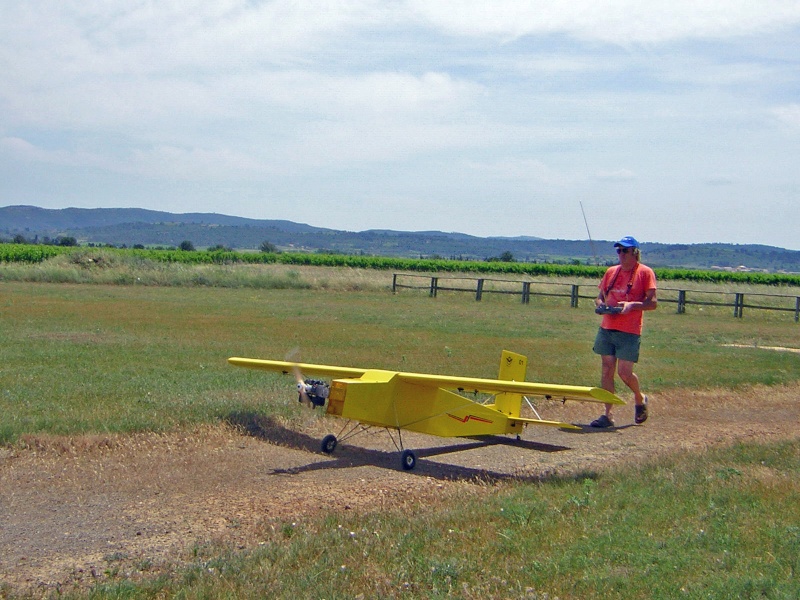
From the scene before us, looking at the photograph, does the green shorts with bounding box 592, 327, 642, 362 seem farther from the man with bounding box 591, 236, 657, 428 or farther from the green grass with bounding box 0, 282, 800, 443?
the green grass with bounding box 0, 282, 800, 443

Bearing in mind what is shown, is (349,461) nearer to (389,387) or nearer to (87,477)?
(389,387)

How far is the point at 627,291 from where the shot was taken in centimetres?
1048

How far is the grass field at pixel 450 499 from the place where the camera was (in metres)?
5.27

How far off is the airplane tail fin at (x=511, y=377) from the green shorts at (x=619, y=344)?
3.47ft

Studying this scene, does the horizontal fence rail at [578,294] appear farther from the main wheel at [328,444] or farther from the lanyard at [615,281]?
the main wheel at [328,444]

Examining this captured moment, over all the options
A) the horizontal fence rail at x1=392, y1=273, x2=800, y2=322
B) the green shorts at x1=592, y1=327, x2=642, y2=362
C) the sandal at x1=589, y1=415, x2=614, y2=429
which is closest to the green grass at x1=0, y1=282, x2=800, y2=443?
the horizontal fence rail at x1=392, y1=273, x2=800, y2=322

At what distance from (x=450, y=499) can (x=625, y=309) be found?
3.91m

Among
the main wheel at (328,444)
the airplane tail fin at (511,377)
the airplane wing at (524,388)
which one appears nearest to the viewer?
the airplane wing at (524,388)

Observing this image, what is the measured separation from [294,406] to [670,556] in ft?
21.6

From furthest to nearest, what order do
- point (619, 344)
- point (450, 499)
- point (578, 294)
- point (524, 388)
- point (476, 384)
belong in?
point (578, 294) < point (619, 344) < point (476, 384) < point (524, 388) < point (450, 499)

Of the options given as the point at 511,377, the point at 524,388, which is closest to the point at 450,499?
the point at 524,388

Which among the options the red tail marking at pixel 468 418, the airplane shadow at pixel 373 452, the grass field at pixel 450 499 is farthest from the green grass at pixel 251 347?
the red tail marking at pixel 468 418

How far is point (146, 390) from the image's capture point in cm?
1190

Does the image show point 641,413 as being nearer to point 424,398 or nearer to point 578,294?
point 424,398
